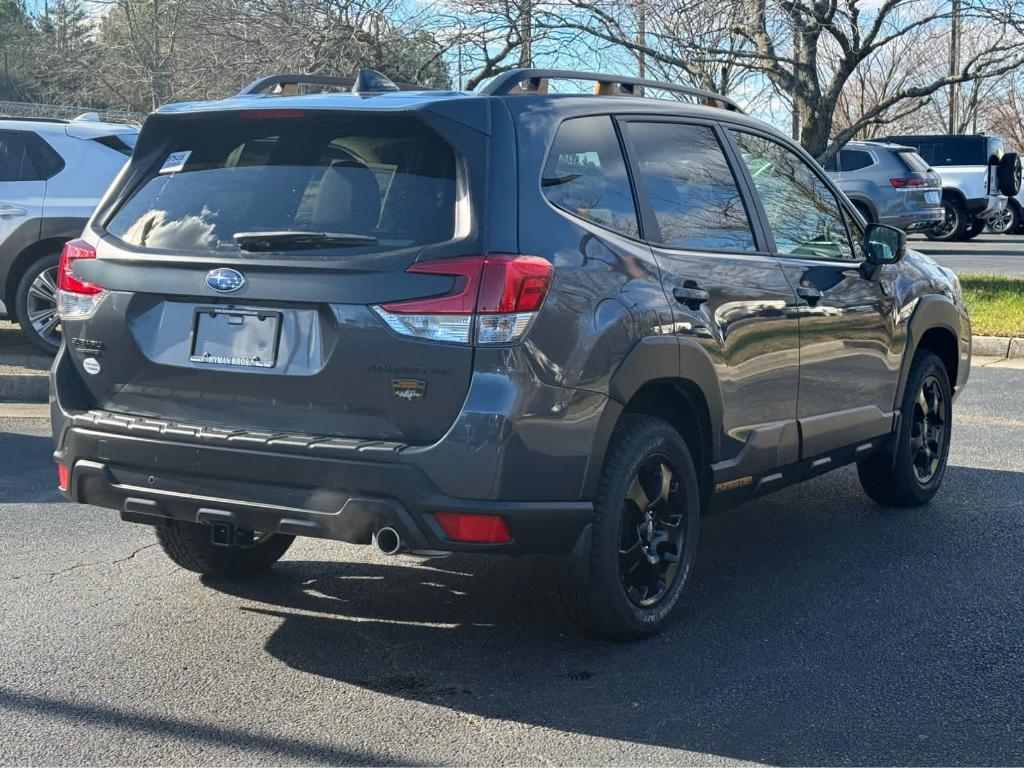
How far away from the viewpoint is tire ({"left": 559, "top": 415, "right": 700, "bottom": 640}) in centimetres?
429

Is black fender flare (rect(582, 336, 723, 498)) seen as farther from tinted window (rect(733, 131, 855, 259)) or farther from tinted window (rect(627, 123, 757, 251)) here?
tinted window (rect(733, 131, 855, 259))

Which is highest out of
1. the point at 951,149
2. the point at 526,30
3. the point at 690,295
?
the point at 526,30

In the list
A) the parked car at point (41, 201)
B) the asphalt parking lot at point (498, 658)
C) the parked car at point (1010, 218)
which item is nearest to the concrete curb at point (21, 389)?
the parked car at point (41, 201)

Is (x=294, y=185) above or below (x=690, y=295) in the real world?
above

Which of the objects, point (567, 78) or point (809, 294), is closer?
point (567, 78)

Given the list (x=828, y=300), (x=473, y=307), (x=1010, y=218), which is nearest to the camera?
(x=473, y=307)

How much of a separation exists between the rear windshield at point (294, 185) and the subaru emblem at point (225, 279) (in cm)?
8

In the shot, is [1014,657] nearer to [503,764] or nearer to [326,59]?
[503,764]

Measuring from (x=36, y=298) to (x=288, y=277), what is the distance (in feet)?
23.1

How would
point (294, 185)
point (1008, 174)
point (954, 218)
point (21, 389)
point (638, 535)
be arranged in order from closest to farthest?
point (294, 185), point (638, 535), point (21, 389), point (954, 218), point (1008, 174)

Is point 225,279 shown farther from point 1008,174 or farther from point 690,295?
point 1008,174

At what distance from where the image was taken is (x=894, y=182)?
22.8 metres

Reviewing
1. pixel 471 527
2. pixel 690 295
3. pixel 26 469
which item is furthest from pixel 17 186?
pixel 471 527

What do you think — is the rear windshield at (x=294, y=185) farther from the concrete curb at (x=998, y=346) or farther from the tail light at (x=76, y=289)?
the concrete curb at (x=998, y=346)
